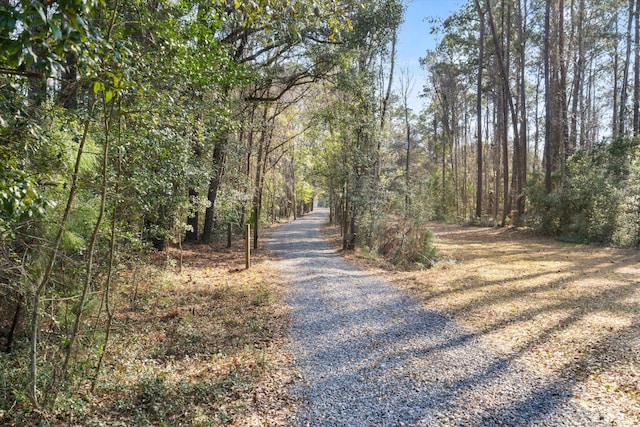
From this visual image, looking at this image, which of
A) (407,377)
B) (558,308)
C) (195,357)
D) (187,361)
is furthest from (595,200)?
→ (187,361)

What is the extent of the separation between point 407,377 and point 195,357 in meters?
2.72

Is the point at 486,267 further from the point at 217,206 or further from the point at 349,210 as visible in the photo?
the point at 217,206

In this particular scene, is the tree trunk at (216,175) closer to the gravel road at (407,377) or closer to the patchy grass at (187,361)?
the patchy grass at (187,361)

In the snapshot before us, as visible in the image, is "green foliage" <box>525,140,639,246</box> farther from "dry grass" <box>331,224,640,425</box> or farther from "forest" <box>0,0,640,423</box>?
"dry grass" <box>331,224,640,425</box>

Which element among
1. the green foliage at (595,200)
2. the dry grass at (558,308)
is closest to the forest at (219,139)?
the green foliage at (595,200)

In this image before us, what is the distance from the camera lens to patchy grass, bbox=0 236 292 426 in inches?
128

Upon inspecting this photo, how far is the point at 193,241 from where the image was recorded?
565 inches

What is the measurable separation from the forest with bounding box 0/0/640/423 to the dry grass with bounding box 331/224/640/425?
211 cm

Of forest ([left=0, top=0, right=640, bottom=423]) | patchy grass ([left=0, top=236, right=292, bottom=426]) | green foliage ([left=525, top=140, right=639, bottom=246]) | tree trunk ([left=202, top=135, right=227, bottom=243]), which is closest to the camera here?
forest ([left=0, top=0, right=640, bottom=423])

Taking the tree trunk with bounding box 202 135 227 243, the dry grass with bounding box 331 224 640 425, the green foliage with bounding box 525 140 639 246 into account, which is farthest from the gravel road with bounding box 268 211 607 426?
the green foliage with bounding box 525 140 639 246

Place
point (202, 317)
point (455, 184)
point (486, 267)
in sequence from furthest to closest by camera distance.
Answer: point (455, 184)
point (486, 267)
point (202, 317)

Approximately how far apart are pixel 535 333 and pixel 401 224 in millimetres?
6817

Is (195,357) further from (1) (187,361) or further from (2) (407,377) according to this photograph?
(2) (407,377)

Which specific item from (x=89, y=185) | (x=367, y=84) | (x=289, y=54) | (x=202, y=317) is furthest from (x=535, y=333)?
(x=289, y=54)
